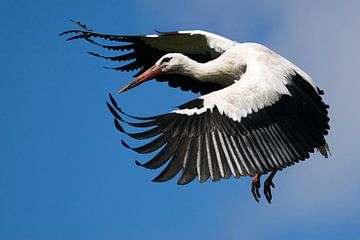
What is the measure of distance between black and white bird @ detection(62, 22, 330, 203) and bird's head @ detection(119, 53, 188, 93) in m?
0.24

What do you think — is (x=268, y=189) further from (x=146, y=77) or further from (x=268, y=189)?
(x=146, y=77)

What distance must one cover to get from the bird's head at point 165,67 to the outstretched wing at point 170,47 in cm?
77

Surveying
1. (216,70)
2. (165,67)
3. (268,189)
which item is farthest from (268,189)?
(165,67)

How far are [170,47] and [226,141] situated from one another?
4503mm

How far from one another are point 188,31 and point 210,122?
383 centimetres

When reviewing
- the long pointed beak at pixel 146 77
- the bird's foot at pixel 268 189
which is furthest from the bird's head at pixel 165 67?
the bird's foot at pixel 268 189

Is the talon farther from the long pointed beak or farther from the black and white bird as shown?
the long pointed beak

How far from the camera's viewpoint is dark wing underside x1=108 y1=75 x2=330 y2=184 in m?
11.3

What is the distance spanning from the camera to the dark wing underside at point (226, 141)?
11.3m

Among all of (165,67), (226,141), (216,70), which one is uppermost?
(165,67)

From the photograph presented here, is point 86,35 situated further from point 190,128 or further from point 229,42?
point 190,128

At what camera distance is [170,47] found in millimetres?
15906

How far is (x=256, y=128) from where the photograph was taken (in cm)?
1195

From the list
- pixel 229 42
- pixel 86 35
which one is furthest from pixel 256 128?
pixel 86 35
